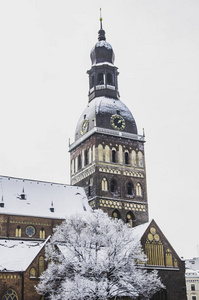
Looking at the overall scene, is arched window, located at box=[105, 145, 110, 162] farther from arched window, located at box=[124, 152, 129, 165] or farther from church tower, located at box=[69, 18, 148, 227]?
arched window, located at box=[124, 152, 129, 165]

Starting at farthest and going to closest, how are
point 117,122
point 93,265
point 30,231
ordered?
point 117,122 → point 30,231 → point 93,265

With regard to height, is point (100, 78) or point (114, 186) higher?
point (100, 78)

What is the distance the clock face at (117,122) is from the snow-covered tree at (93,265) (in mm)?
22076

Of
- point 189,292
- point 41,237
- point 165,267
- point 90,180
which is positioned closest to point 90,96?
point 90,180

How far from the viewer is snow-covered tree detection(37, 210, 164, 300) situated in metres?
40.4

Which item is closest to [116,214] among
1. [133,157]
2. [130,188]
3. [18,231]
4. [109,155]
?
[130,188]

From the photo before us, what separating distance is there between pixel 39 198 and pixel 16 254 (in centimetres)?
1263

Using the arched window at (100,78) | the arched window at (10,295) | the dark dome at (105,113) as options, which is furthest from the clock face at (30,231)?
the arched window at (100,78)

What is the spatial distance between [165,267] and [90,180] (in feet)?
55.3

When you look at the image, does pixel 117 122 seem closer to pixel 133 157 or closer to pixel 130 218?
pixel 133 157

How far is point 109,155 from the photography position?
64250 millimetres

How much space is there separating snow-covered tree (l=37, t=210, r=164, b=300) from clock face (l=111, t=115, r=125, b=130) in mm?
22076

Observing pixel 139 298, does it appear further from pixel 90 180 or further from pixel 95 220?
pixel 90 180

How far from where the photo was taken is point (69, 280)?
41.1m
